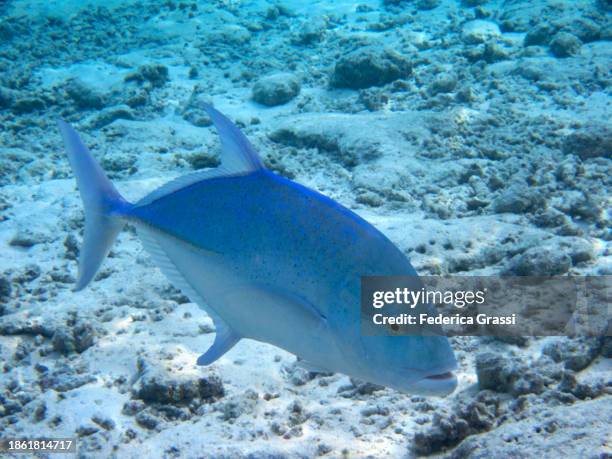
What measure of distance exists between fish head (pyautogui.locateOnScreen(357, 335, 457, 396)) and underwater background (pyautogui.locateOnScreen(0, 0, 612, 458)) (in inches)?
26.5

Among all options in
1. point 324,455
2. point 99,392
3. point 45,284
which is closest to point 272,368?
point 324,455

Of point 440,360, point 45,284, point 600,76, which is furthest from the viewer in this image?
point 600,76

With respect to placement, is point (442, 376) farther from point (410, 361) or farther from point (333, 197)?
point (333, 197)

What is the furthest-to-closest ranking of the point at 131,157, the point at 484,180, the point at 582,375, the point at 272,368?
the point at 131,157
the point at 484,180
the point at 272,368
the point at 582,375

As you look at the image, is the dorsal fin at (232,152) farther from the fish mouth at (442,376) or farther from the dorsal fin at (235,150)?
the fish mouth at (442,376)

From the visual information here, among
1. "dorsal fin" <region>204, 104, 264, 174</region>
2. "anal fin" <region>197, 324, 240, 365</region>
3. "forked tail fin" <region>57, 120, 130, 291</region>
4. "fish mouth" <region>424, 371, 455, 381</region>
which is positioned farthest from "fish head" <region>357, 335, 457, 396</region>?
"forked tail fin" <region>57, 120, 130, 291</region>

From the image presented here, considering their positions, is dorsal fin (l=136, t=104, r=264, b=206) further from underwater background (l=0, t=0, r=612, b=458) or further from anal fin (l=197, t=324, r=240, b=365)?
underwater background (l=0, t=0, r=612, b=458)

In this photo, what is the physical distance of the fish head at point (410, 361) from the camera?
152cm

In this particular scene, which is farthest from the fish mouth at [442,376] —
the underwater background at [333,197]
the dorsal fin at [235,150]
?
the dorsal fin at [235,150]

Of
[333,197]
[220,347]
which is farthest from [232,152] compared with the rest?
[333,197]

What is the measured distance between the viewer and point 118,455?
2723 mm

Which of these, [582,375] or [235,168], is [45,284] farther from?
[582,375]

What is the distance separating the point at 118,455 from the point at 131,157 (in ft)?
16.8

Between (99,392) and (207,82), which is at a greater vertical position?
(207,82)
